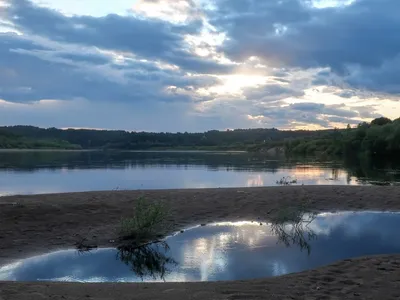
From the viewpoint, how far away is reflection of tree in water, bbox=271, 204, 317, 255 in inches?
551

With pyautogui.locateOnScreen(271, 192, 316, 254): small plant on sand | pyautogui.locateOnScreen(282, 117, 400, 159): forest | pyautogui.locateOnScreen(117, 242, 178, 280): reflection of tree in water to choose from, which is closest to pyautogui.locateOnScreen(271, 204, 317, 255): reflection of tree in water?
pyautogui.locateOnScreen(271, 192, 316, 254): small plant on sand

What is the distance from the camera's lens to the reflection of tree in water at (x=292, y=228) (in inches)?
551

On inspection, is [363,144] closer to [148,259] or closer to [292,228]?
[292,228]

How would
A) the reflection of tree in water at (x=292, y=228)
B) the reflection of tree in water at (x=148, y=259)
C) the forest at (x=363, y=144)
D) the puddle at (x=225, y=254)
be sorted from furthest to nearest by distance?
the forest at (x=363, y=144)
the reflection of tree in water at (x=292, y=228)
the reflection of tree in water at (x=148, y=259)
the puddle at (x=225, y=254)

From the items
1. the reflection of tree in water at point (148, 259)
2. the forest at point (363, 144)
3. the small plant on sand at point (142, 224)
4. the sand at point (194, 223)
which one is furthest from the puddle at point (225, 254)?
the forest at point (363, 144)

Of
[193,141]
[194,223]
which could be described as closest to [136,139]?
[193,141]

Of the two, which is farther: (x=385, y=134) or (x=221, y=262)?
(x=385, y=134)

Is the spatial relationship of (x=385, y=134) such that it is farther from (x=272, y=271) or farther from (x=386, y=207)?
(x=272, y=271)

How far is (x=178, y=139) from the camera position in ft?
565

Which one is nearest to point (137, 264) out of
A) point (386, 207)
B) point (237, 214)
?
point (237, 214)

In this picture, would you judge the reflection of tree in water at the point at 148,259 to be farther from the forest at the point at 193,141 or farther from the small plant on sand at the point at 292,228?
the forest at the point at 193,141

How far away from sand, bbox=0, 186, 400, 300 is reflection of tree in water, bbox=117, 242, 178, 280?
2.98 feet

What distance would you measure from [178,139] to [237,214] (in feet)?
507

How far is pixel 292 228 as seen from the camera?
15.4 m
